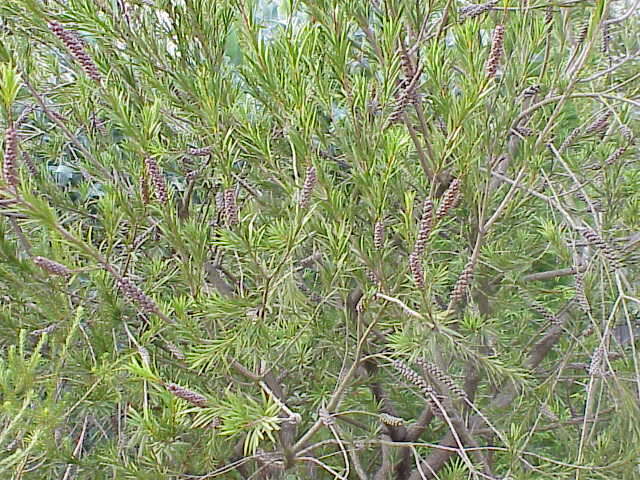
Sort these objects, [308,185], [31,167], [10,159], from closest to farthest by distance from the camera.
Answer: [10,159] < [308,185] < [31,167]

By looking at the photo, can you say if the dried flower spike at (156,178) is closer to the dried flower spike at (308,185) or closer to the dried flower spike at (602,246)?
the dried flower spike at (308,185)

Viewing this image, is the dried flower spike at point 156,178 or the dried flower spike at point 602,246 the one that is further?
the dried flower spike at point 602,246

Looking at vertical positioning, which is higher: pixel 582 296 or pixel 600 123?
pixel 600 123

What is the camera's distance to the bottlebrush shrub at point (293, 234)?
759 millimetres

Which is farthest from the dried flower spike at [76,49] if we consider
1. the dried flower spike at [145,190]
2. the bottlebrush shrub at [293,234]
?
the dried flower spike at [145,190]

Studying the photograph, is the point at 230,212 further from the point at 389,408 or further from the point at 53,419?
the point at 389,408

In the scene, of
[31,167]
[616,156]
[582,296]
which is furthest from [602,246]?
[31,167]

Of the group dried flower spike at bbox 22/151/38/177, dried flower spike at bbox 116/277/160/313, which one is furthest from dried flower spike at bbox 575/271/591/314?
dried flower spike at bbox 22/151/38/177

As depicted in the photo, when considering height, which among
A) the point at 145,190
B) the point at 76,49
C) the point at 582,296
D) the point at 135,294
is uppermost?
the point at 76,49

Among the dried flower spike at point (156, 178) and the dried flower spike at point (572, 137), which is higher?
the dried flower spike at point (156, 178)

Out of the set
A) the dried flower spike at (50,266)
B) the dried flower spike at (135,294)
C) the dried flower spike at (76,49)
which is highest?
the dried flower spike at (76,49)

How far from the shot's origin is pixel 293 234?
724mm

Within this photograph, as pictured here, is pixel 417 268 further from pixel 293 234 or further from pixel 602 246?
pixel 602 246

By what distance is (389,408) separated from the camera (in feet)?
3.99
